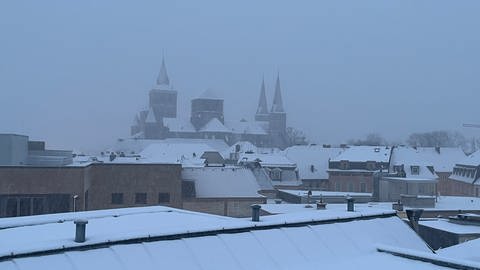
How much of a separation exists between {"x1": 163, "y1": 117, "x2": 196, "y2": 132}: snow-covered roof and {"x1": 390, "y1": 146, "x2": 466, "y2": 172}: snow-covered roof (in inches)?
3481

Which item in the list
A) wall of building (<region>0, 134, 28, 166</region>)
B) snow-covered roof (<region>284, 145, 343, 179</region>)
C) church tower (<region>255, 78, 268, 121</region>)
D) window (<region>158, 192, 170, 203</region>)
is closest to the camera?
wall of building (<region>0, 134, 28, 166</region>)

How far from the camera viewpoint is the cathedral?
155 meters

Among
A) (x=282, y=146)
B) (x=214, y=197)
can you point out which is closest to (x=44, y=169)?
(x=214, y=197)

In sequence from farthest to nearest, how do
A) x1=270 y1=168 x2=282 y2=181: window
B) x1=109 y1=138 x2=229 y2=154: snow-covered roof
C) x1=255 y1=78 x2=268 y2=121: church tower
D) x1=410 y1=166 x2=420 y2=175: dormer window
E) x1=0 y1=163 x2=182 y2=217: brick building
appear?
x1=255 y1=78 x2=268 y2=121: church tower → x1=109 y1=138 x2=229 y2=154: snow-covered roof → x1=270 y1=168 x2=282 y2=181: window → x1=410 y1=166 x2=420 y2=175: dormer window → x1=0 y1=163 x2=182 y2=217: brick building

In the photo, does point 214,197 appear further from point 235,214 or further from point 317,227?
point 317,227

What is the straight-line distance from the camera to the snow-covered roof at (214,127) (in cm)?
15188

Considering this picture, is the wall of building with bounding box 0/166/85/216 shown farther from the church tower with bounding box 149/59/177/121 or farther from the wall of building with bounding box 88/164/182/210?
the church tower with bounding box 149/59/177/121

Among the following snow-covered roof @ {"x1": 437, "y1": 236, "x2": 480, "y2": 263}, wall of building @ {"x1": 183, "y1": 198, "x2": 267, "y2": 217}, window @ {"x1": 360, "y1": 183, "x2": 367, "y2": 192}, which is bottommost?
window @ {"x1": 360, "y1": 183, "x2": 367, "y2": 192}

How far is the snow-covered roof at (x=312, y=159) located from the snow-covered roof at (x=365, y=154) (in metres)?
4.47

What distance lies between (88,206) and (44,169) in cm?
565

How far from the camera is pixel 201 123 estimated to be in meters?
158

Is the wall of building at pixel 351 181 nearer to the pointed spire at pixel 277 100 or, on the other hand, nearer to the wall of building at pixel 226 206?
the wall of building at pixel 226 206

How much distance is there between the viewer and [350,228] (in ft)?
41.0

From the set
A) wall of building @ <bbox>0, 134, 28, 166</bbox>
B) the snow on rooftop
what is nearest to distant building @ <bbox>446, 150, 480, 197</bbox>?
the snow on rooftop
